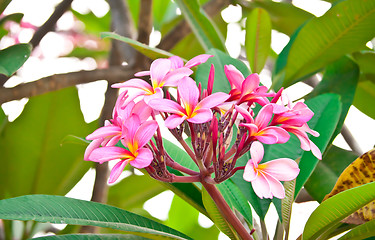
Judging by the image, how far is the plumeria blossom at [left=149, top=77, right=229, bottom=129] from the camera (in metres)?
0.41

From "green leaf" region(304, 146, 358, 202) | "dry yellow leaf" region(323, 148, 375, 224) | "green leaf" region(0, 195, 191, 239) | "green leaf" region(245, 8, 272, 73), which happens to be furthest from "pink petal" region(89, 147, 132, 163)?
"green leaf" region(245, 8, 272, 73)

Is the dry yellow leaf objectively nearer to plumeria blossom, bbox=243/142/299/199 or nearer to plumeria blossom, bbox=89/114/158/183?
plumeria blossom, bbox=243/142/299/199

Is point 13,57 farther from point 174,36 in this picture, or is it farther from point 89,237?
point 174,36

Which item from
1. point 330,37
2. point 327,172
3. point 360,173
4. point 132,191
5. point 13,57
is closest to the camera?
point 360,173

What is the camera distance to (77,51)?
5.08 feet

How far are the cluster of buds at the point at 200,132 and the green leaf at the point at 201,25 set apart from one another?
21.9 inches

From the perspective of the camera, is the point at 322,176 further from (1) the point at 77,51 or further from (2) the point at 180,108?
(1) the point at 77,51

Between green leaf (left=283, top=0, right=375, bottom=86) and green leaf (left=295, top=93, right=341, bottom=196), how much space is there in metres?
0.20

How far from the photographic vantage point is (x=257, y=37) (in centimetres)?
109

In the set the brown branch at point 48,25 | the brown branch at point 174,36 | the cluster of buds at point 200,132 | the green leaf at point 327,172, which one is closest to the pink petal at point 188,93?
the cluster of buds at point 200,132

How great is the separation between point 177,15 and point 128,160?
4.36 feet

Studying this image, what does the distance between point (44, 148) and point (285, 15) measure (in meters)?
0.79

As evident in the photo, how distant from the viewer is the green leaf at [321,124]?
0.70m

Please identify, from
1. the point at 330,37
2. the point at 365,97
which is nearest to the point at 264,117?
the point at 330,37
